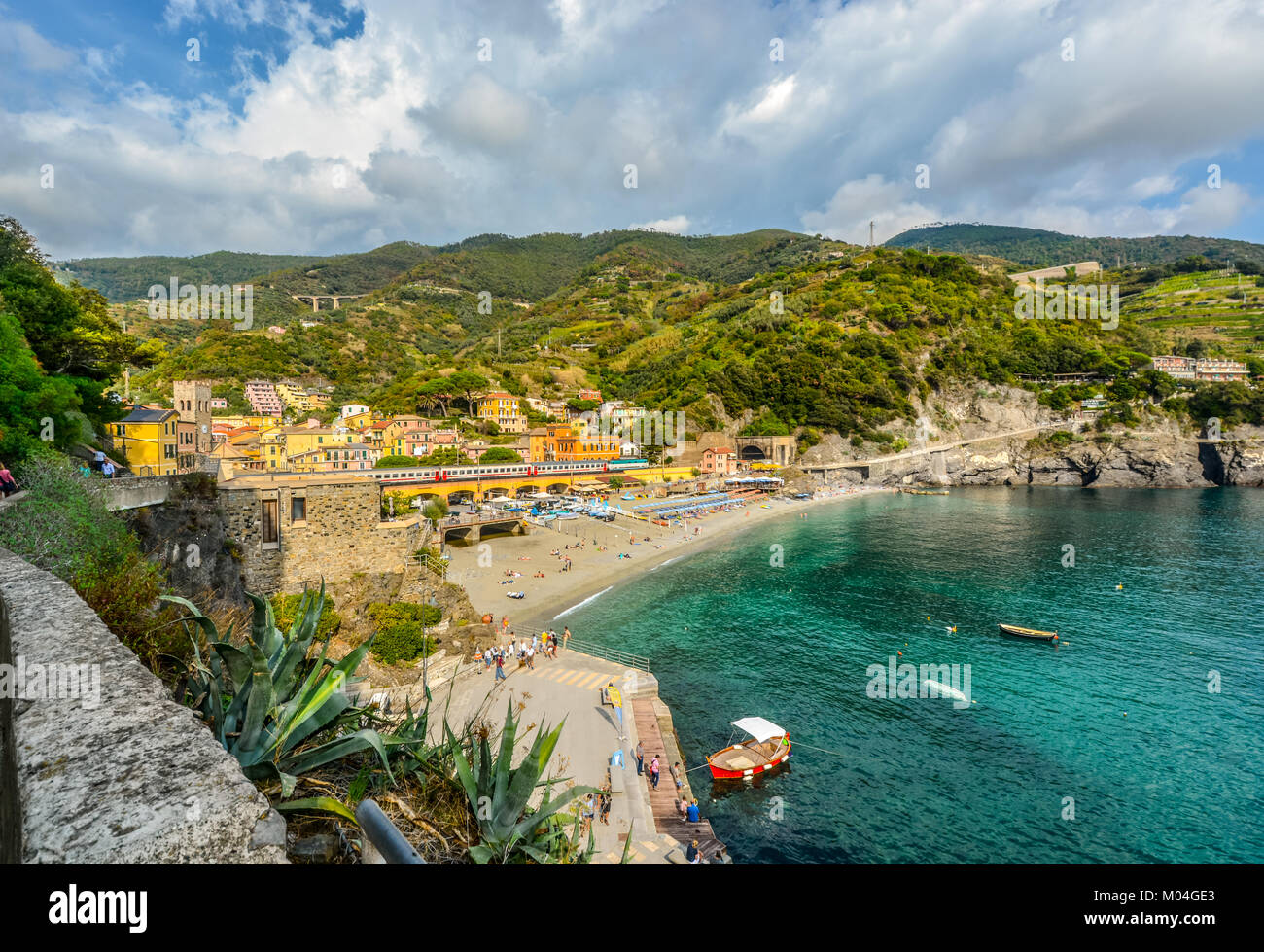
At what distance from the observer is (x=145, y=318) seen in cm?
9500

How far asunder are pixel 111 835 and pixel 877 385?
82553 millimetres

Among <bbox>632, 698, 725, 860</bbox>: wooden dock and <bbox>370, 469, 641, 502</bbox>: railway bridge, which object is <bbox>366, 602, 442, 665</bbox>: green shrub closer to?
<bbox>632, 698, 725, 860</bbox>: wooden dock

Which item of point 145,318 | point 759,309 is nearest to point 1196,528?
point 759,309

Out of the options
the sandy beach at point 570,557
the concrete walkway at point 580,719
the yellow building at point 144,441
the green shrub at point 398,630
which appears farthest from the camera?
the sandy beach at point 570,557

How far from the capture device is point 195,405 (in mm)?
30781

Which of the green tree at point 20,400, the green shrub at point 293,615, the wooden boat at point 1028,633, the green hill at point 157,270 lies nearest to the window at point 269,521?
the green shrub at point 293,615

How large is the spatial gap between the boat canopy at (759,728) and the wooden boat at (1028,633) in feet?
43.8

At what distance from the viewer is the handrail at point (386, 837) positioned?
1.63m

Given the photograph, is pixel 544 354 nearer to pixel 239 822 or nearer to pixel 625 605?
pixel 625 605

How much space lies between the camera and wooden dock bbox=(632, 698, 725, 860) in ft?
36.2

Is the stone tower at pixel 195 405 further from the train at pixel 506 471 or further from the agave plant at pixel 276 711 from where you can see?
the agave plant at pixel 276 711

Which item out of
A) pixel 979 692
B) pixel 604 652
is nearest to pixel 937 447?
pixel 979 692

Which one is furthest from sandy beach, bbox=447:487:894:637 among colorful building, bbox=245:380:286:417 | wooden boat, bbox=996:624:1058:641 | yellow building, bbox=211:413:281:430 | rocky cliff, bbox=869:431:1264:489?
colorful building, bbox=245:380:286:417
